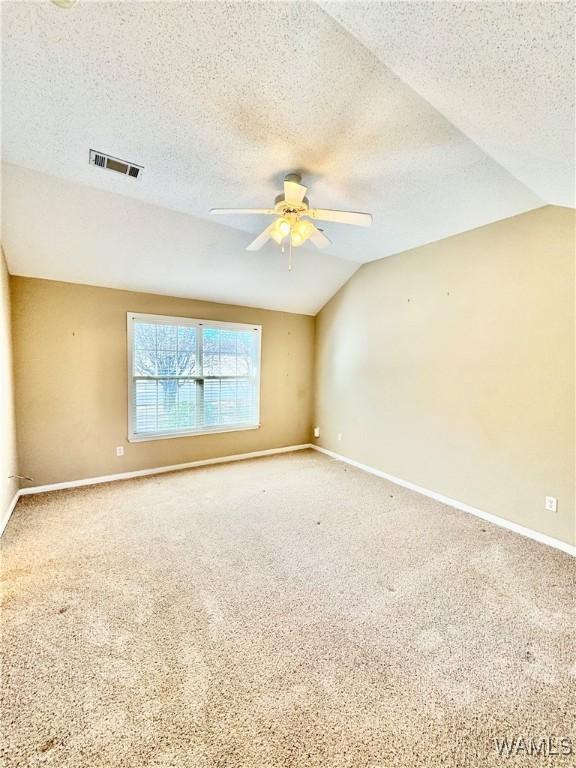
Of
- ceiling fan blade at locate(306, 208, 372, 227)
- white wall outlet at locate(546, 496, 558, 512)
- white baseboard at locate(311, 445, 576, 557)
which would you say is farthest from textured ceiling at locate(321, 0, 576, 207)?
white baseboard at locate(311, 445, 576, 557)

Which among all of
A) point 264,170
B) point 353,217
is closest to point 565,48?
point 353,217

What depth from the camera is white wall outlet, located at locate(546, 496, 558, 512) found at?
2594 mm

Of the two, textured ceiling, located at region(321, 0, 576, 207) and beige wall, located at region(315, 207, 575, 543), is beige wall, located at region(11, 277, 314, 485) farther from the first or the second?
textured ceiling, located at region(321, 0, 576, 207)

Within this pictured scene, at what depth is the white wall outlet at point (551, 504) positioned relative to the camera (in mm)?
2594

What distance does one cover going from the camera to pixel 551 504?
262 cm

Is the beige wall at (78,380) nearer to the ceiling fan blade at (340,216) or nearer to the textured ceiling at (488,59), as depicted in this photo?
the ceiling fan blade at (340,216)

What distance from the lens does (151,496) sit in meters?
3.46

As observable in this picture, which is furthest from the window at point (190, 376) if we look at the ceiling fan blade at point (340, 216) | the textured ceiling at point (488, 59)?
the textured ceiling at point (488, 59)

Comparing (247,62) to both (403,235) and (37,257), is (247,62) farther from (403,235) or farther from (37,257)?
(37,257)

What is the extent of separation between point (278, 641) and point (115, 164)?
10.4ft

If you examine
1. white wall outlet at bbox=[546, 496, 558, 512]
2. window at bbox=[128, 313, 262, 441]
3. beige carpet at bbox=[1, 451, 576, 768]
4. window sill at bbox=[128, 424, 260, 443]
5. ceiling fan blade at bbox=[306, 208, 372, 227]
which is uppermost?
ceiling fan blade at bbox=[306, 208, 372, 227]

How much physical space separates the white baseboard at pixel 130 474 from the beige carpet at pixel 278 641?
13.3 inches

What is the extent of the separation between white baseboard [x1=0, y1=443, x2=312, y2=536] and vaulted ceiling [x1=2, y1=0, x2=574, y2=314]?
2.33 meters

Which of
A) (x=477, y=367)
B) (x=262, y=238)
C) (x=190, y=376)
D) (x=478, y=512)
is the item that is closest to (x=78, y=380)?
(x=190, y=376)
